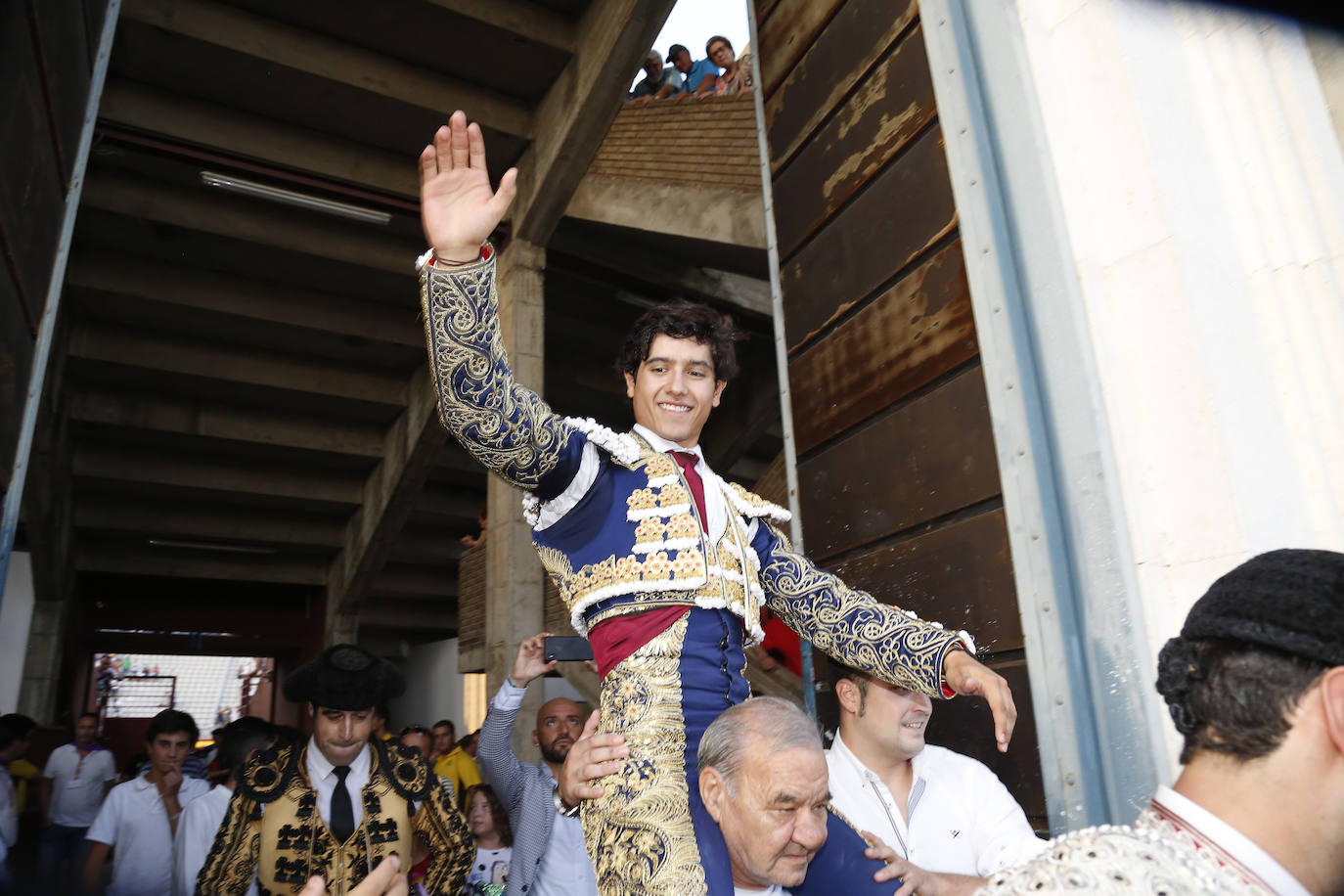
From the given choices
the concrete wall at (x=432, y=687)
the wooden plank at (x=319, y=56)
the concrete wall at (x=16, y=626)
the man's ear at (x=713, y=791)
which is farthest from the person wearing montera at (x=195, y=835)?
the concrete wall at (x=432, y=687)

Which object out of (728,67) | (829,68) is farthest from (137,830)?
(728,67)

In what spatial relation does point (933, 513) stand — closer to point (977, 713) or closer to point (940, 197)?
point (977, 713)

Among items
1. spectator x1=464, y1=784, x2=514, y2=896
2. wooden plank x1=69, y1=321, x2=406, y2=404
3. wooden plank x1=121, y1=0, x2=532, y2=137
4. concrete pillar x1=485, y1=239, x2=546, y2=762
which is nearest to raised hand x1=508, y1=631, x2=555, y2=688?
spectator x1=464, y1=784, x2=514, y2=896

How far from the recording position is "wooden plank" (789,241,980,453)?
8.18 feet

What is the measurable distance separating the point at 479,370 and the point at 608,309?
8218mm

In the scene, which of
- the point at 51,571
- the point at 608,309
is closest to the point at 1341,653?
the point at 608,309

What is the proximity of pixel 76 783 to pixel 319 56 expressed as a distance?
5506 mm

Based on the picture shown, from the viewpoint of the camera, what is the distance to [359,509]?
12938 millimetres

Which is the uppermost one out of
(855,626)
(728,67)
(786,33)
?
(728,67)

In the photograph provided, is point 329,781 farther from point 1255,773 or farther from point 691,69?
point 691,69

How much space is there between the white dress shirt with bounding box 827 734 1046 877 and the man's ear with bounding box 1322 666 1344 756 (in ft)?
3.90

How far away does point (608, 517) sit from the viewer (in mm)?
1842

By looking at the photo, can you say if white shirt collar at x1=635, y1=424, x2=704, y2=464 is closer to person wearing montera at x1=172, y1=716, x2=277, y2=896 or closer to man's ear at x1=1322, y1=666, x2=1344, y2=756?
man's ear at x1=1322, y1=666, x2=1344, y2=756

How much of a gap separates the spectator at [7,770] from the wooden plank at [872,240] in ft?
12.7
